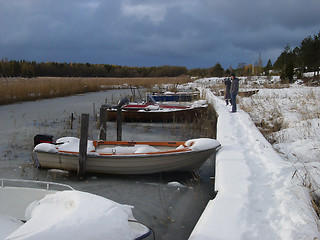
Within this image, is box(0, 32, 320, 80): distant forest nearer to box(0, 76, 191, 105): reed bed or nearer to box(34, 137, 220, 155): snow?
box(0, 76, 191, 105): reed bed

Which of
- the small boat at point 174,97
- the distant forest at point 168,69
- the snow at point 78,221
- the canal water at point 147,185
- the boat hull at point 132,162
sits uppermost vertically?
the distant forest at point 168,69

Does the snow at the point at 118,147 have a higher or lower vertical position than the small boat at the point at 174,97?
lower

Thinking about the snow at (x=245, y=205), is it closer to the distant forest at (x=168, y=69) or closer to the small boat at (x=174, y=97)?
the small boat at (x=174, y=97)

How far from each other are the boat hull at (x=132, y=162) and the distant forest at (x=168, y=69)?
23992 millimetres

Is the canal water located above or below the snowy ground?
below

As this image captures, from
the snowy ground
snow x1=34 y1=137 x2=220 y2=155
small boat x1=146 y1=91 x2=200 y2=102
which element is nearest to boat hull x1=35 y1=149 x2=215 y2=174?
snow x1=34 y1=137 x2=220 y2=155

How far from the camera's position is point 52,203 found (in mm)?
3240

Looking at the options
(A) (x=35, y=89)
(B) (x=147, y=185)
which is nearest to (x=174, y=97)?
(A) (x=35, y=89)

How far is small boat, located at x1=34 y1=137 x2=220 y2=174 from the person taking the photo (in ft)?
20.7

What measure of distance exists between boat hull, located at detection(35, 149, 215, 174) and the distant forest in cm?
2399

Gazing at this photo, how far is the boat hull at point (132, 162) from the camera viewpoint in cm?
635

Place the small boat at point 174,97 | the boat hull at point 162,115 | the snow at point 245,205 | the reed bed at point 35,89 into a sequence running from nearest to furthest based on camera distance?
the snow at point 245,205 → the boat hull at point 162,115 → the reed bed at point 35,89 → the small boat at point 174,97

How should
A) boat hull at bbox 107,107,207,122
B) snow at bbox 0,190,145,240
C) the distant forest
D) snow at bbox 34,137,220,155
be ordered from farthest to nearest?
the distant forest → boat hull at bbox 107,107,207,122 → snow at bbox 34,137,220,155 → snow at bbox 0,190,145,240

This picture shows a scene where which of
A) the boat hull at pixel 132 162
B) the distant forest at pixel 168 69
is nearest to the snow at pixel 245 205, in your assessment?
the boat hull at pixel 132 162
